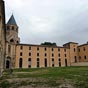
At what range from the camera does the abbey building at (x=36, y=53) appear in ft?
242

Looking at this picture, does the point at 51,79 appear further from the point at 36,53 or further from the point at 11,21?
the point at 11,21

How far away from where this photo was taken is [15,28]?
8031 centimetres

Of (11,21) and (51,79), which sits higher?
(11,21)

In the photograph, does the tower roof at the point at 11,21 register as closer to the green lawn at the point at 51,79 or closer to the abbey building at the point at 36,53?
the abbey building at the point at 36,53

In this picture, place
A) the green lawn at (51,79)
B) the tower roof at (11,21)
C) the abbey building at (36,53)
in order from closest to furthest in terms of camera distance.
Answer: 1. the green lawn at (51,79)
2. the abbey building at (36,53)
3. the tower roof at (11,21)

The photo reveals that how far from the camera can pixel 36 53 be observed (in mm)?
79312

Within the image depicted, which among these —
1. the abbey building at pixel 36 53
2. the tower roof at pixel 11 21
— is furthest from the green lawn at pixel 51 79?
the tower roof at pixel 11 21

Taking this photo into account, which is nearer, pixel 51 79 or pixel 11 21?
pixel 51 79

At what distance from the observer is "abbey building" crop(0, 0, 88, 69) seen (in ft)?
242

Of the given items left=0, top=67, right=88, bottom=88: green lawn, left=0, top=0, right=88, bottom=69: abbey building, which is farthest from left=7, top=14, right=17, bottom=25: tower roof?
left=0, top=67, right=88, bottom=88: green lawn

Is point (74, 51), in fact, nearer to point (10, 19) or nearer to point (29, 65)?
point (29, 65)

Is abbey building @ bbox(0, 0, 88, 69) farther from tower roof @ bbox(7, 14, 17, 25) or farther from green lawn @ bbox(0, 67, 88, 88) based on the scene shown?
green lawn @ bbox(0, 67, 88, 88)

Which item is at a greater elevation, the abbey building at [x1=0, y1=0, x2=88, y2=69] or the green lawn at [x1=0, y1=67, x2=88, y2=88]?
the abbey building at [x1=0, y1=0, x2=88, y2=69]

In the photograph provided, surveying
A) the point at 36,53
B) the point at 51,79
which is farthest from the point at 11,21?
the point at 51,79
